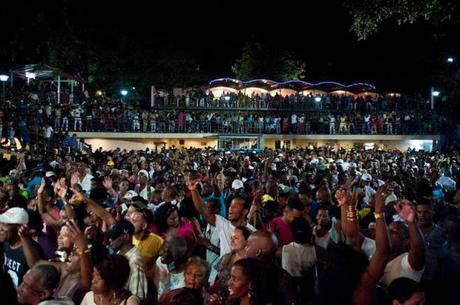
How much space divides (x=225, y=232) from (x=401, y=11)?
10.4m

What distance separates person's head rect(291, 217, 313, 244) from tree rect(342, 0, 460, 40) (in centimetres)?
981

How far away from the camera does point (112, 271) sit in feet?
12.4

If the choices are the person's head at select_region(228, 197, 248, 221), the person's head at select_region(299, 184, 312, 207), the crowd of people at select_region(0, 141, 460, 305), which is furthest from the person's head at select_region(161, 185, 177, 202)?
the person's head at select_region(228, 197, 248, 221)

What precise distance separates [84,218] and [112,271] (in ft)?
10.5

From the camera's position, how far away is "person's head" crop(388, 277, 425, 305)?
327cm

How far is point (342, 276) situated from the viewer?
367 centimetres

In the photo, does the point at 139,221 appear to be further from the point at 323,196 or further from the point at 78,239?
the point at 323,196

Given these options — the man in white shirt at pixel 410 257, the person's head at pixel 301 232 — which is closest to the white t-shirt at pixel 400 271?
the man in white shirt at pixel 410 257

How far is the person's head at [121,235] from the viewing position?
4863mm

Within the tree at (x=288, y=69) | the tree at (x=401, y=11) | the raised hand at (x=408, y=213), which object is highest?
the tree at (x=288, y=69)

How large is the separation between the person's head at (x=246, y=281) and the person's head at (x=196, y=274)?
0.54 meters

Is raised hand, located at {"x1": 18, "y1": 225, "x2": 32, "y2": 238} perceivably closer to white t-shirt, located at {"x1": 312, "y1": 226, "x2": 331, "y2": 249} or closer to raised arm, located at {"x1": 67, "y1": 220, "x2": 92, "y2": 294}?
raised arm, located at {"x1": 67, "y1": 220, "x2": 92, "y2": 294}

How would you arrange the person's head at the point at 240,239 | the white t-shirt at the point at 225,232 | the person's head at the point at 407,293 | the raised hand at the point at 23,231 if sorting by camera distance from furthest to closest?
the white t-shirt at the point at 225,232 → the raised hand at the point at 23,231 → the person's head at the point at 240,239 → the person's head at the point at 407,293

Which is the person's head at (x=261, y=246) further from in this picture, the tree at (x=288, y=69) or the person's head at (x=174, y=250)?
the tree at (x=288, y=69)
